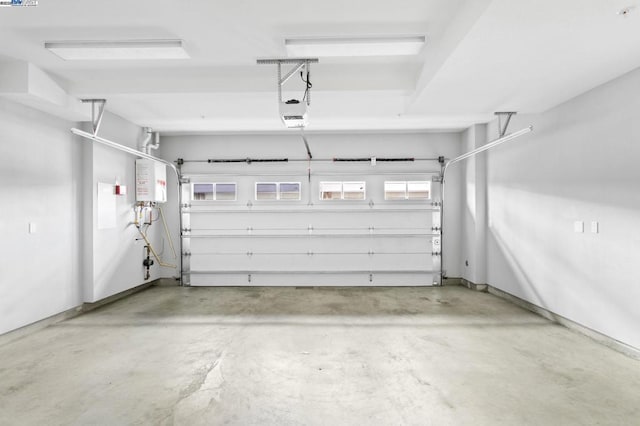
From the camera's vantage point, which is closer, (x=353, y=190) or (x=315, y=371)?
(x=315, y=371)

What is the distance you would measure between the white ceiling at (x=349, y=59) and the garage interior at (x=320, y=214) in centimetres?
2

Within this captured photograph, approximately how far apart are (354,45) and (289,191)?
339 cm

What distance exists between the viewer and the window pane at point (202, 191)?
19.2ft

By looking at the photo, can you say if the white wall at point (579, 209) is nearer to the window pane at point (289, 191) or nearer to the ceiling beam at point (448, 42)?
the ceiling beam at point (448, 42)

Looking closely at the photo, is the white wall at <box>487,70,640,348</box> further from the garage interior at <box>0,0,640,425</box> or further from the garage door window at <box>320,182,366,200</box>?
the garage door window at <box>320,182,366,200</box>

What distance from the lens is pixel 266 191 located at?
5.80 metres

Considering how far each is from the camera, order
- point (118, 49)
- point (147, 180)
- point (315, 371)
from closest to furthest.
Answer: point (315, 371) → point (118, 49) → point (147, 180)

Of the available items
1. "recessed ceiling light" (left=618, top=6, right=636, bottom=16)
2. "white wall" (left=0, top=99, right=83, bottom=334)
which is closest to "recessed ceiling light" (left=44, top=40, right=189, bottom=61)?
"white wall" (left=0, top=99, right=83, bottom=334)

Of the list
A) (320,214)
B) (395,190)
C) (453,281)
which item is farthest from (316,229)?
(453,281)

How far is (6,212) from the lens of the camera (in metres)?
3.32

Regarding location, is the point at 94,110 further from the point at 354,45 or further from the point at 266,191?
the point at 354,45

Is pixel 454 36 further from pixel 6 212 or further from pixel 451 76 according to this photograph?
pixel 6 212

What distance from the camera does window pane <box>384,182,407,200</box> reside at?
575cm

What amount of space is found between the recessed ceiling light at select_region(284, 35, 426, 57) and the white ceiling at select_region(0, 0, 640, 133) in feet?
0.23
